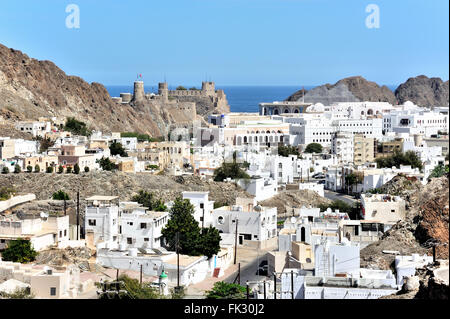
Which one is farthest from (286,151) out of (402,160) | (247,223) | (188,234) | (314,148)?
(188,234)

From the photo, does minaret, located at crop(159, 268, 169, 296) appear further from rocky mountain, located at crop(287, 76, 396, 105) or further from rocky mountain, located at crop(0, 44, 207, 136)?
rocky mountain, located at crop(287, 76, 396, 105)

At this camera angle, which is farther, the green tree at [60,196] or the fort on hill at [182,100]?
the fort on hill at [182,100]

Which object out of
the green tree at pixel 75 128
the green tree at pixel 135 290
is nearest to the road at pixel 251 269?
the green tree at pixel 135 290

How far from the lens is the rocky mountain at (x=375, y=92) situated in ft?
273

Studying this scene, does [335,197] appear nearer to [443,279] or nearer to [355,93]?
[443,279]

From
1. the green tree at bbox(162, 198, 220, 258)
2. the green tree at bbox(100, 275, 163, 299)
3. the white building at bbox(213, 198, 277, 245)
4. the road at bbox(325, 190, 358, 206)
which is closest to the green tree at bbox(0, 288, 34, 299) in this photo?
the green tree at bbox(100, 275, 163, 299)

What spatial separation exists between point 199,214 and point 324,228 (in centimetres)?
380

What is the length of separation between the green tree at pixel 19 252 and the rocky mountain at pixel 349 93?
6640cm

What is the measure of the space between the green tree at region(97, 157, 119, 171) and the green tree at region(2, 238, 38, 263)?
40.2 feet

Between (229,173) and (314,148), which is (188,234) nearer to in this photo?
(229,173)

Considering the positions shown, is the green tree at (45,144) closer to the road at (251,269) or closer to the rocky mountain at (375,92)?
the road at (251,269)

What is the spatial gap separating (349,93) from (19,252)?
73.8m

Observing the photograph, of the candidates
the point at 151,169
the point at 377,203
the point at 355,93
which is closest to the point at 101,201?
the point at 377,203

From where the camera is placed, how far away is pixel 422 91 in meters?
88.7
